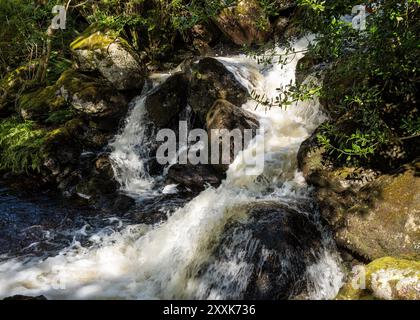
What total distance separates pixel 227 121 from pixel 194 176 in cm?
139

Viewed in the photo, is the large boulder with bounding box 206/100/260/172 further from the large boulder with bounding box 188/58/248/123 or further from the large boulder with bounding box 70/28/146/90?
the large boulder with bounding box 70/28/146/90

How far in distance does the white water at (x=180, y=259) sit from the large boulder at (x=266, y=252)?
36mm

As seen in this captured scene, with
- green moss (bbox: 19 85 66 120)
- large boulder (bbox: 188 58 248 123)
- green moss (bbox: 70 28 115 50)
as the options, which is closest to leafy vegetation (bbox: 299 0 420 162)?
large boulder (bbox: 188 58 248 123)

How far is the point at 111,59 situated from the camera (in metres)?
10.1

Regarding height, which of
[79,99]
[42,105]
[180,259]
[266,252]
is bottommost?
[180,259]

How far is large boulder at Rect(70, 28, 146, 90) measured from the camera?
1011 cm

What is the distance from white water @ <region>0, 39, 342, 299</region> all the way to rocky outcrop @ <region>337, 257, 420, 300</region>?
1297mm

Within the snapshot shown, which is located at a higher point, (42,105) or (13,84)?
(13,84)

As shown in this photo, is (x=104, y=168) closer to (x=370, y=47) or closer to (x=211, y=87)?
(x=211, y=87)

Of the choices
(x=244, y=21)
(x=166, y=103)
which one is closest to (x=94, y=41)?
(x=166, y=103)

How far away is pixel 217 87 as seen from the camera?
30.2 ft

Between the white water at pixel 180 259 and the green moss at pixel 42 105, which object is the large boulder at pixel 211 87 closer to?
Result: the white water at pixel 180 259
